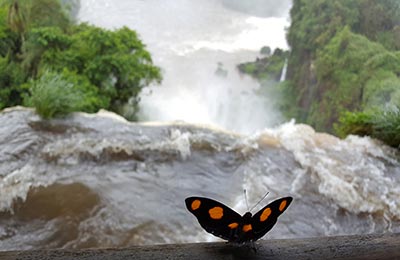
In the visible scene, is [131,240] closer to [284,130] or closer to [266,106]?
[284,130]

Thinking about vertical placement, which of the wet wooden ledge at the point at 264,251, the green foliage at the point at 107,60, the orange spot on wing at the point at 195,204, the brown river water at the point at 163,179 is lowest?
the brown river water at the point at 163,179

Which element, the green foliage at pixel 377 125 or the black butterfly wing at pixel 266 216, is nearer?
the black butterfly wing at pixel 266 216

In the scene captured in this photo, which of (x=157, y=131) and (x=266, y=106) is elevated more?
(x=157, y=131)

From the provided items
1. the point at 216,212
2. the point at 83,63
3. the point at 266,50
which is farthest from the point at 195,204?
the point at 266,50

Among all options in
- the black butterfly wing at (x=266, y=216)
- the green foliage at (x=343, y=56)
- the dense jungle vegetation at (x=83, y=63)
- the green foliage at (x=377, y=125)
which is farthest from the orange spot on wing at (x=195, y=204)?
the green foliage at (x=343, y=56)

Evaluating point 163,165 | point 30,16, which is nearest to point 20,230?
point 163,165

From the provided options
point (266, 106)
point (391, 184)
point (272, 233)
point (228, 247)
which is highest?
point (228, 247)

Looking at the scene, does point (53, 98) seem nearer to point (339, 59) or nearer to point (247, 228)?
point (247, 228)

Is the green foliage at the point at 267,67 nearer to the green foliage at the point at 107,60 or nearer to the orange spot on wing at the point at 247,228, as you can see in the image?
the green foliage at the point at 107,60
